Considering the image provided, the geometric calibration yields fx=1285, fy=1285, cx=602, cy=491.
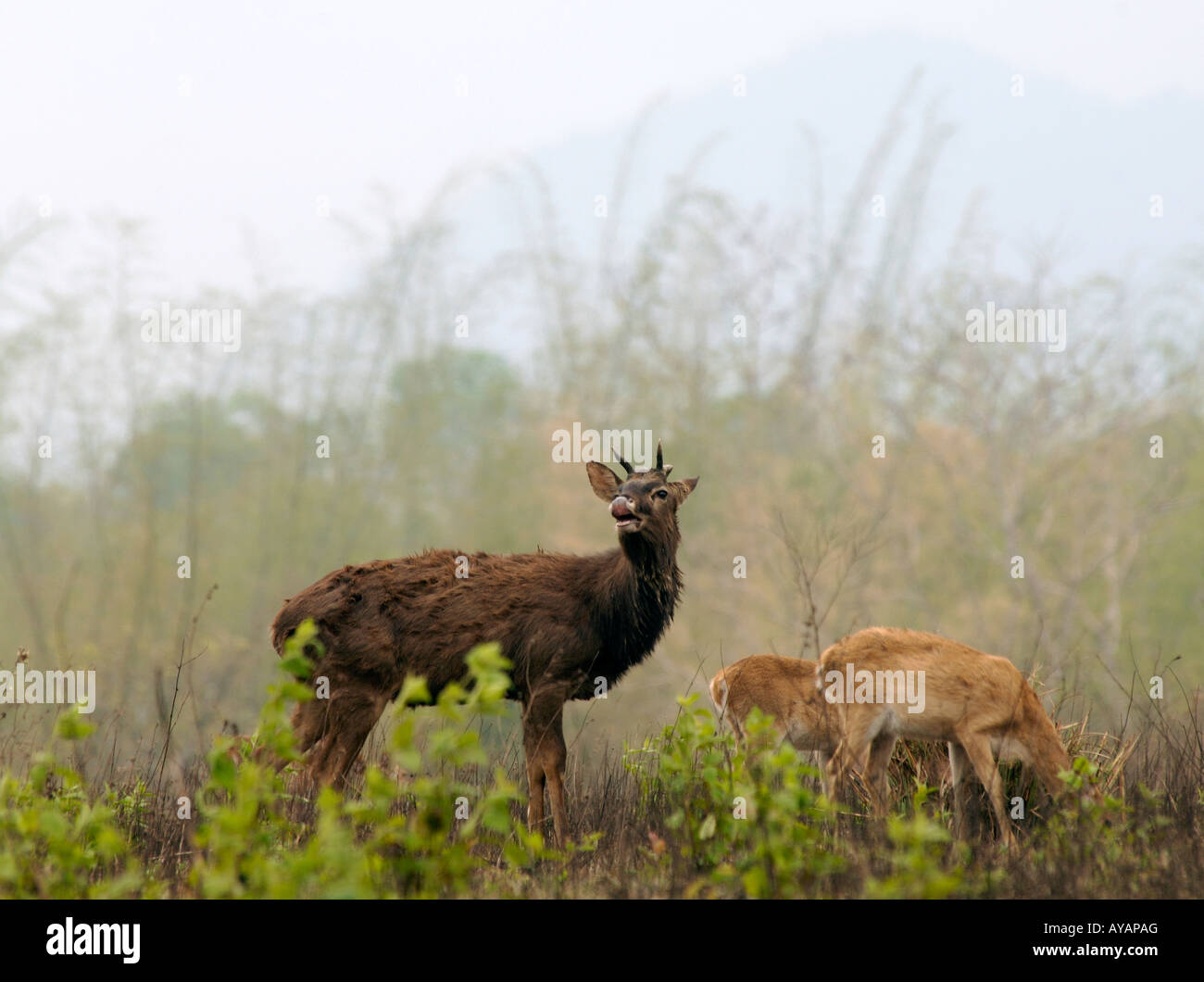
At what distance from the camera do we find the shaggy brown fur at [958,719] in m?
6.70

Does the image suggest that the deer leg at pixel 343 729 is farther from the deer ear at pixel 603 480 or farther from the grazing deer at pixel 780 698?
the grazing deer at pixel 780 698

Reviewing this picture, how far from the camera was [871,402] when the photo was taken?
24391 mm

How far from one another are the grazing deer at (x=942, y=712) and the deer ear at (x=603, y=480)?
1.75 meters

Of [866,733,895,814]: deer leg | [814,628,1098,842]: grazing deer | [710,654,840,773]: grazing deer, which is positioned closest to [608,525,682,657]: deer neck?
[710,654,840,773]: grazing deer

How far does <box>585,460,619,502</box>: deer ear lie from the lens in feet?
26.1

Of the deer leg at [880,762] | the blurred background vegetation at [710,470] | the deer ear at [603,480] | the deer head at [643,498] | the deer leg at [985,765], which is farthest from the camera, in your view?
the blurred background vegetation at [710,470]

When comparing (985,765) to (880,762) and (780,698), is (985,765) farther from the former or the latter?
(780,698)

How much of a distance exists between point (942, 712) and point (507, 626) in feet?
8.10

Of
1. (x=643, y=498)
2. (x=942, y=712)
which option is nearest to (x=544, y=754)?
(x=643, y=498)

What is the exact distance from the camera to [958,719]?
265 inches

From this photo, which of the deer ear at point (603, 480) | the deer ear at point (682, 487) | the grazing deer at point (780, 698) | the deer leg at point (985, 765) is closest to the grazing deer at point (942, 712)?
the deer leg at point (985, 765)
